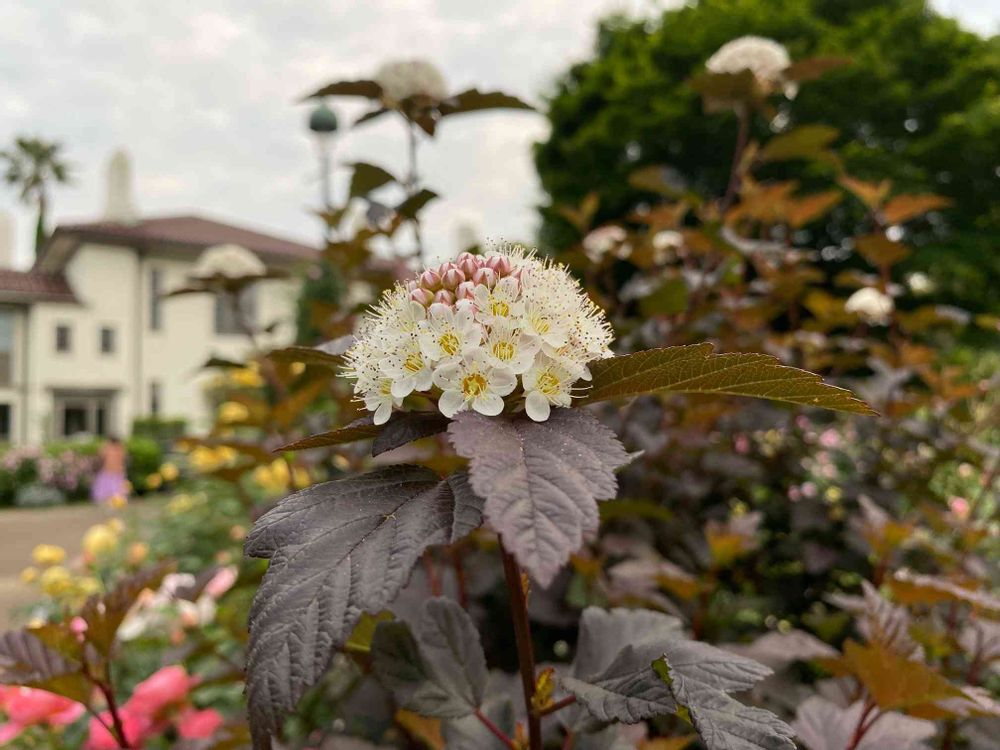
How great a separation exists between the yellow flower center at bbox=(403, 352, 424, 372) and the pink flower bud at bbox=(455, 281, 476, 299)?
0.24 feet

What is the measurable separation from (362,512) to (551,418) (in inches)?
7.5

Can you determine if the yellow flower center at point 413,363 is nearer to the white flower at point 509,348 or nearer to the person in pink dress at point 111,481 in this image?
the white flower at point 509,348

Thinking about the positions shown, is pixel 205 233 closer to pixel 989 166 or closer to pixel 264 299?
pixel 264 299

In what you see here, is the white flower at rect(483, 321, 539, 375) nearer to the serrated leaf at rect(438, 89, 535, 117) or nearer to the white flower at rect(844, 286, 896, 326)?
the serrated leaf at rect(438, 89, 535, 117)

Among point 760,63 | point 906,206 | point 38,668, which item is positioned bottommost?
point 38,668

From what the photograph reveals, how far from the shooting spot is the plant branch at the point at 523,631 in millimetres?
659

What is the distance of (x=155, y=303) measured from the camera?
18.4 metres

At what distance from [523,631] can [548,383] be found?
25 cm

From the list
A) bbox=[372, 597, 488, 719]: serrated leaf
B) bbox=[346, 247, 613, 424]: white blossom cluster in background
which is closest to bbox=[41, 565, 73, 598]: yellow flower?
bbox=[372, 597, 488, 719]: serrated leaf

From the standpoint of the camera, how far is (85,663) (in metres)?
0.95

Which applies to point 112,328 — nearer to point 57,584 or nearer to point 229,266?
point 57,584

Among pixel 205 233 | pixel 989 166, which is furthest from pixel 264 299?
pixel 989 166

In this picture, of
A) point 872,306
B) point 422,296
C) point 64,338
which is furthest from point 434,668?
point 64,338

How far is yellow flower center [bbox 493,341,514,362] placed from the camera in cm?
65
